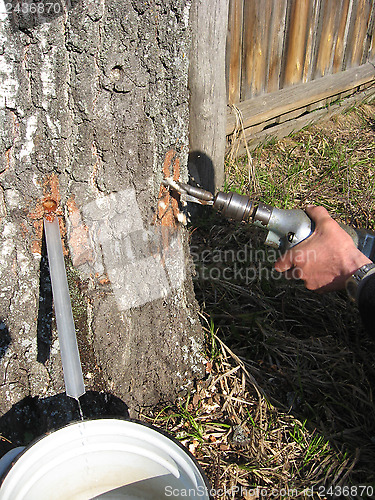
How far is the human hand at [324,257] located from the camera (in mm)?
1536

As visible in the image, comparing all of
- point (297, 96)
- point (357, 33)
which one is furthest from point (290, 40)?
point (357, 33)

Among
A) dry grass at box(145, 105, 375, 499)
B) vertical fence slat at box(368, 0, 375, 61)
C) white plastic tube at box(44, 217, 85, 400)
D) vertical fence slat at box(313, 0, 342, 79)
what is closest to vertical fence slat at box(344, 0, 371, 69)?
vertical fence slat at box(368, 0, 375, 61)

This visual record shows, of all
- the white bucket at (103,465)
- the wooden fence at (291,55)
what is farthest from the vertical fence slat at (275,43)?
the white bucket at (103,465)

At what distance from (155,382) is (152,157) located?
897mm

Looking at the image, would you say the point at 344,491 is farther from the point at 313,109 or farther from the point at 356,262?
the point at 313,109

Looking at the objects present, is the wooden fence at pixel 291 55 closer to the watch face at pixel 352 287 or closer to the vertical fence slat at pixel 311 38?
the vertical fence slat at pixel 311 38

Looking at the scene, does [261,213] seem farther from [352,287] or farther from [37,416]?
[37,416]

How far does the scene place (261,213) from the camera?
1.61 meters

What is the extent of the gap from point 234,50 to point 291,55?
0.74 metres

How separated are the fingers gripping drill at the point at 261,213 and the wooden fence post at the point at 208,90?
1.10 metres

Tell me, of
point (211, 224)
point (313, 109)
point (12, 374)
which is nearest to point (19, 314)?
point (12, 374)

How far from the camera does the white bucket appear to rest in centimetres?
115

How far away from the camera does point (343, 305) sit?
2.28 metres

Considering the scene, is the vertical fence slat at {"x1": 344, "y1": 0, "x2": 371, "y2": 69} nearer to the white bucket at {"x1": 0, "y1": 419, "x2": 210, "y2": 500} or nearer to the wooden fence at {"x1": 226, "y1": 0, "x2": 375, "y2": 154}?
the wooden fence at {"x1": 226, "y1": 0, "x2": 375, "y2": 154}
